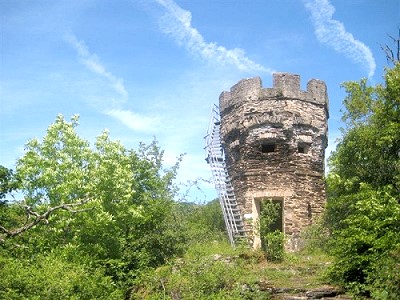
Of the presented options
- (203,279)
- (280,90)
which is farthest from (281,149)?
(203,279)

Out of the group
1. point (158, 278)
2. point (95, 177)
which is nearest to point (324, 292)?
point (158, 278)

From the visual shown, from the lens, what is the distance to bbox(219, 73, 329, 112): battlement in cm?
1800

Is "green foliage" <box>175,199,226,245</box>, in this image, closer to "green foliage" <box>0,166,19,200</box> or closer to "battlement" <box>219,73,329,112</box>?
"battlement" <box>219,73,329,112</box>

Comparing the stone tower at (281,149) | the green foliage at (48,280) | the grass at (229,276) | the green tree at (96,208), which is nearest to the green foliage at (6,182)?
the green tree at (96,208)

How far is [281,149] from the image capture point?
703 inches

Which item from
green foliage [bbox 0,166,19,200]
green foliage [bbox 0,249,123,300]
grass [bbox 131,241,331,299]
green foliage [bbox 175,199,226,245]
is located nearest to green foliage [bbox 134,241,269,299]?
grass [bbox 131,241,331,299]

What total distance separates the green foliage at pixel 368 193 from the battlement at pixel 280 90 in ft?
7.83

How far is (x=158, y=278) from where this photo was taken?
13.9 metres

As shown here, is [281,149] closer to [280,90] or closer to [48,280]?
[280,90]

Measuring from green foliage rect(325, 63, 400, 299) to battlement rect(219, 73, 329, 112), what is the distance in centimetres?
239

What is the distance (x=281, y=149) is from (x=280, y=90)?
2117mm

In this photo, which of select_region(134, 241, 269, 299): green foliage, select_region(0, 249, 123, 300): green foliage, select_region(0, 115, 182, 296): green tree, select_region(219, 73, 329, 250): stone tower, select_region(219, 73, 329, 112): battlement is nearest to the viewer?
select_region(0, 249, 123, 300): green foliage

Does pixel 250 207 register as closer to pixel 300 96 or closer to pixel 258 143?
pixel 258 143

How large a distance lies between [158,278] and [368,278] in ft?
19.6
